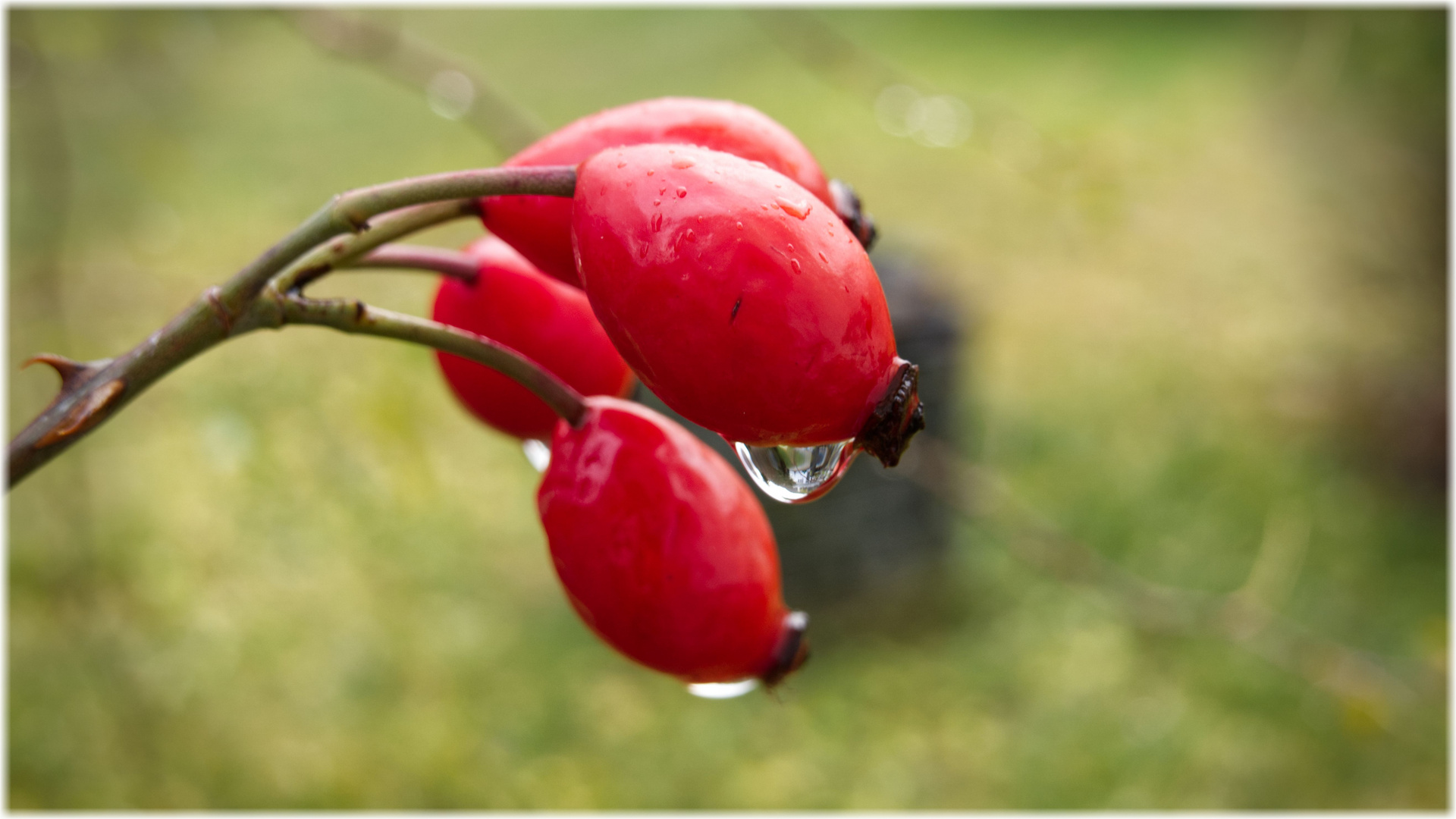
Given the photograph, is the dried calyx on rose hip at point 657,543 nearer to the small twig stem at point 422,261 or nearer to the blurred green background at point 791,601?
the small twig stem at point 422,261

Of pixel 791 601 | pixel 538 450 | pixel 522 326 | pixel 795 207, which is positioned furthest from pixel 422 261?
pixel 791 601

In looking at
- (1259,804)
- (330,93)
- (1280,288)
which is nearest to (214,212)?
(330,93)

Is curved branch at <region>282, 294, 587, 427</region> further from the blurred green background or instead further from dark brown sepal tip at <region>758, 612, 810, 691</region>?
the blurred green background

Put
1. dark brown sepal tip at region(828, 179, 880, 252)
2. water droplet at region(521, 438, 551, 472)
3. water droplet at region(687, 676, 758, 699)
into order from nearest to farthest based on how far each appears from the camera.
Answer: dark brown sepal tip at region(828, 179, 880, 252) < water droplet at region(687, 676, 758, 699) < water droplet at region(521, 438, 551, 472)

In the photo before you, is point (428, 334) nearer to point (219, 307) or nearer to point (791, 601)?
point (219, 307)

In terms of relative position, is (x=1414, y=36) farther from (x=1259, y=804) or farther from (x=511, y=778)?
(x=511, y=778)

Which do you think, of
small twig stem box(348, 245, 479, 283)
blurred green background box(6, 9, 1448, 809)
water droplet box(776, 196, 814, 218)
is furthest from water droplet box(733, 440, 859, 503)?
blurred green background box(6, 9, 1448, 809)

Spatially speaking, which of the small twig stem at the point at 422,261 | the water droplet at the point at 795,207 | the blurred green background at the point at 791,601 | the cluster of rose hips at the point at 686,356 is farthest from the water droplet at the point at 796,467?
the blurred green background at the point at 791,601
